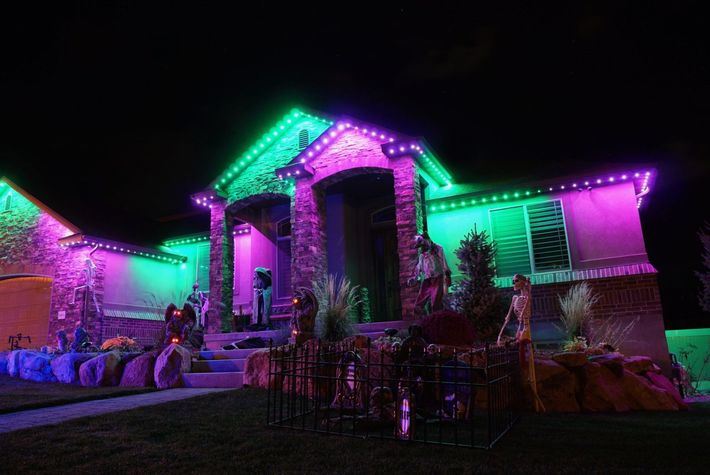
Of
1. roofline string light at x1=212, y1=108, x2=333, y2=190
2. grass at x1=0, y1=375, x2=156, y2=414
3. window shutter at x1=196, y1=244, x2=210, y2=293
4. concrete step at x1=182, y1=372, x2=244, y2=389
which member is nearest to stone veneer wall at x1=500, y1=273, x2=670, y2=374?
concrete step at x1=182, y1=372, x2=244, y2=389

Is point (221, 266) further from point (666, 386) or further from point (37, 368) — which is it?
point (666, 386)

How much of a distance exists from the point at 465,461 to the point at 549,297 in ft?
29.4

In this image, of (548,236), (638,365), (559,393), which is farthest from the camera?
(548,236)

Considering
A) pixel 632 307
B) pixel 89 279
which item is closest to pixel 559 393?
pixel 632 307

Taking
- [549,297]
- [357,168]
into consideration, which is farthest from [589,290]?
[357,168]

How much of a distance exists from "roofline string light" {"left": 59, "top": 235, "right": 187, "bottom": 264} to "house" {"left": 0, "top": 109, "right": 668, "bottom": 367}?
0.16 ft

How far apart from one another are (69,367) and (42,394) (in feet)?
7.98

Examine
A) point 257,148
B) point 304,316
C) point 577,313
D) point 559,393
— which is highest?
point 257,148

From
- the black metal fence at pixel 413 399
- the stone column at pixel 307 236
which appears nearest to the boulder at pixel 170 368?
the black metal fence at pixel 413 399

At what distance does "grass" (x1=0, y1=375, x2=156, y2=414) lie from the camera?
276 inches

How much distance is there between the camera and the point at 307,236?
13.0 metres

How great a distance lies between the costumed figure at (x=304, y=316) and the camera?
31.4ft

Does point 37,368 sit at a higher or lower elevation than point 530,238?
lower

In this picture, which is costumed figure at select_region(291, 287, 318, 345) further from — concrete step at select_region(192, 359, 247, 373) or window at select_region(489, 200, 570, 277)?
window at select_region(489, 200, 570, 277)
